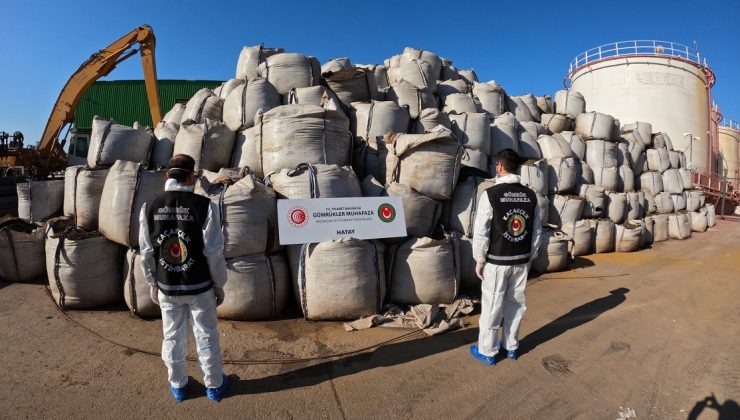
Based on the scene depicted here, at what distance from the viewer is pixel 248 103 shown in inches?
148

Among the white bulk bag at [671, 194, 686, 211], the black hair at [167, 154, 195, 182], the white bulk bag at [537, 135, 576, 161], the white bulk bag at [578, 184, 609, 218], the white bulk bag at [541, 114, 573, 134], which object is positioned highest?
the white bulk bag at [541, 114, 573, 134]

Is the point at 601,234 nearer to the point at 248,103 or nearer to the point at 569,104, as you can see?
the point at 569,104

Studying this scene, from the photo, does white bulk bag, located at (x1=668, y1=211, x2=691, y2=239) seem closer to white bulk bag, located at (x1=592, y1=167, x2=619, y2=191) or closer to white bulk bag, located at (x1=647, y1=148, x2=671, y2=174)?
white bulk bag, located at (x1=647, y1=148, x2=671, y2=174)

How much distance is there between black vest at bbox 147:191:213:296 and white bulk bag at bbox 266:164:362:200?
114 cm

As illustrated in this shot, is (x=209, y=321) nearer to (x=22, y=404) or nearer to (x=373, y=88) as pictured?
(x=22, y=404)

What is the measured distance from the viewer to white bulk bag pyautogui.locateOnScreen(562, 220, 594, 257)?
5.04 meters

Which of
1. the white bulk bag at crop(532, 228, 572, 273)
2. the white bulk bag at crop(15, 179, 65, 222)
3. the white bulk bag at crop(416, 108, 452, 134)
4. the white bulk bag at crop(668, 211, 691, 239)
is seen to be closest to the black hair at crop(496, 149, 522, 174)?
the white bulk bag at crop(416, 108, 452, 134)

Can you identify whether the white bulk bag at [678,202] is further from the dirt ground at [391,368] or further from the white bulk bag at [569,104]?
the dirt ground at [391,368]

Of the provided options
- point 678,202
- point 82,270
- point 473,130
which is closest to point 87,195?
point 82,270

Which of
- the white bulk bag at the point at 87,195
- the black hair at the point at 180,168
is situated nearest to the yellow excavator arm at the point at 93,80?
the white bulk bag at the point at 87,195

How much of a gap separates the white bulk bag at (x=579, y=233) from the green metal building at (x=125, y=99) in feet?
53.3

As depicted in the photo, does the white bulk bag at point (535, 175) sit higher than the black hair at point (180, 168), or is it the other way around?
the black hair at point (180, 168)

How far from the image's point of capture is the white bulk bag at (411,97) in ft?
15.2

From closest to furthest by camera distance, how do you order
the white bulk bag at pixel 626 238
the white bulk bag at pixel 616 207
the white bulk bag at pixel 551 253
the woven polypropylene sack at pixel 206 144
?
1. the woven polypropylene sack at pixel 206 144
2. the white bulk bag at pixel 551 253
3. the white bulk bag at pixel 626 238
4. the white bulk bag at pixel 616 207
